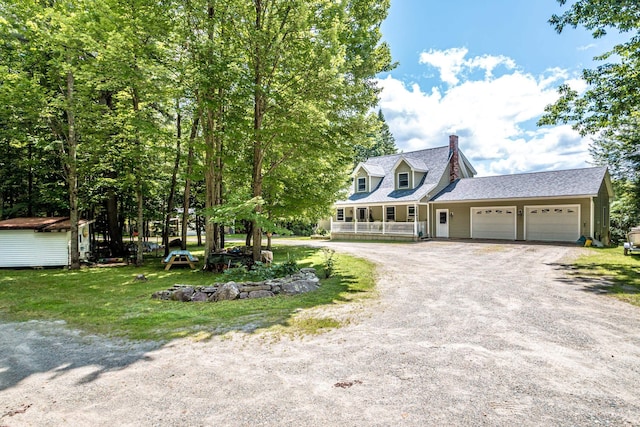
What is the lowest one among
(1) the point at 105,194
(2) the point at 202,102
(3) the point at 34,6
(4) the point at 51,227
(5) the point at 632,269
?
(5) the point at 632,269

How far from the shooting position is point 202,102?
9508 millimetres

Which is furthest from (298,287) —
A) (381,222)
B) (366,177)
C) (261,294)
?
(366,177)

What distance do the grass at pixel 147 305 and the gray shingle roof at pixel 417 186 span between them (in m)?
13.4

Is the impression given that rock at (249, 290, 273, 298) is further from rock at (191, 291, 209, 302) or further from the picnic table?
the picnic table

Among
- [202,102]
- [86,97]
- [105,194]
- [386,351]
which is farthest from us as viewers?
[105,194]

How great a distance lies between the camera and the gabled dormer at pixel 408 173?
24.7m

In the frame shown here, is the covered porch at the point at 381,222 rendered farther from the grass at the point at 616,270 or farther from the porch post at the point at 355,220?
the grass at the point at 616,270

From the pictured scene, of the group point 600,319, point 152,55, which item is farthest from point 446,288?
point 152,55

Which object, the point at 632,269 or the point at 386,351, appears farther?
the point at 632,269

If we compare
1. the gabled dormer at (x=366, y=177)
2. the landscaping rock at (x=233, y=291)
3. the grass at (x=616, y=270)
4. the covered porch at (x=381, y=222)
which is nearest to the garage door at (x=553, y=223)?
the grass at (x=616, y=270)

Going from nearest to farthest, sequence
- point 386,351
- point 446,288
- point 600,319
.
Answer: point 386,351
point 600,319
point 446,288

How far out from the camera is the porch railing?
22062 mm

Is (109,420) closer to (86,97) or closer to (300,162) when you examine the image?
(300,162)

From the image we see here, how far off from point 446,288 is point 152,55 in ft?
36.6
